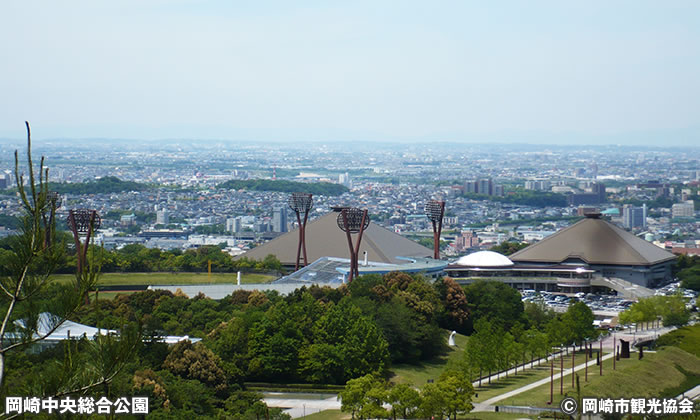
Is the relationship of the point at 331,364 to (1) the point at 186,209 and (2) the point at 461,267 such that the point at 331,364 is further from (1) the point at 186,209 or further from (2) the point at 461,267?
(1) the point at 186,209

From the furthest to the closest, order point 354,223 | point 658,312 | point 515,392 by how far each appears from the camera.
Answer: point 354,223
point 658,312
point 515,392

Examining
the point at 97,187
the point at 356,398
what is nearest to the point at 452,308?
the point at 356,398

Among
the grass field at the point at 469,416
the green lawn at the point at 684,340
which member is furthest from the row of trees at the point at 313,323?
the green lawn at the point at 684,340

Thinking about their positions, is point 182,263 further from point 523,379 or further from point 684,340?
point 523,379

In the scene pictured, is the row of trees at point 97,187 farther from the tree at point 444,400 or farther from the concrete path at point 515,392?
the tree at point 444,400

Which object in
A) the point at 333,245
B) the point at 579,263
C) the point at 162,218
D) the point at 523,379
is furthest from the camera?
the point at 162,218

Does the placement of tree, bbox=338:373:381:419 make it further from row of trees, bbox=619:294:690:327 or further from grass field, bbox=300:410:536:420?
row of trees, bbox=619:294:690:327

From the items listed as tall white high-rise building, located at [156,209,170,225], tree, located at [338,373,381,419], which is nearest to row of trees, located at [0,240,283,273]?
tree, located at [338,373,381,419]
